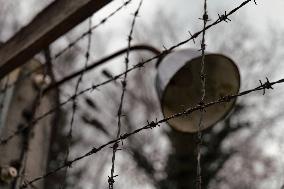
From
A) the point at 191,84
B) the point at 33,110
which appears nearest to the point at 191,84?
the point at 191,84

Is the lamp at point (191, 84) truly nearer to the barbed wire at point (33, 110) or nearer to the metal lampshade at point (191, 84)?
the metal lampshade at point (191, 84)

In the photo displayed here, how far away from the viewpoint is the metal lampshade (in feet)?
10.8

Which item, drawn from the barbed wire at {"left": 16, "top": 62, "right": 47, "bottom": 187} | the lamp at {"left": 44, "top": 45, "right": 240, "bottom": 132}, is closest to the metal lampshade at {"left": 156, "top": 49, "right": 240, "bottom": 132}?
the lamp at {"left": 44, "top": 45, "right": 240, "bottom": 132}

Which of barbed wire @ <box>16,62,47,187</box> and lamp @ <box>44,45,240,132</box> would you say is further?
barbed wire @ <box>16,62,47,187</box>

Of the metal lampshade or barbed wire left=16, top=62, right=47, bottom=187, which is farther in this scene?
barbed wire left=16, top=62, right=47, bottom=187

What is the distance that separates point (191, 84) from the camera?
3592 millimetres

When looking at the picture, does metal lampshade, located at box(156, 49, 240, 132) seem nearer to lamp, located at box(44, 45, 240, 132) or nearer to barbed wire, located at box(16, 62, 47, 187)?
lamp, located at box(44, 45, 240, 132)

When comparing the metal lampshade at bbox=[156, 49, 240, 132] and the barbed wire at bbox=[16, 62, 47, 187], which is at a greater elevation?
the barbed wire at bbox=[16, 62, 47, 187]

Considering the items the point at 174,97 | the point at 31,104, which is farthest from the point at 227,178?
the point at 174,97

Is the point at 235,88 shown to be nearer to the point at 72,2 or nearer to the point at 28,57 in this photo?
the point at 72,2

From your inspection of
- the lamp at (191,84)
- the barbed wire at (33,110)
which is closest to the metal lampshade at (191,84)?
the lamp at (191,84)

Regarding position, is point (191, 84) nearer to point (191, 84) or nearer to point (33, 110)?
point (191, 84)

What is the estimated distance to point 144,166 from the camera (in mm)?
10164

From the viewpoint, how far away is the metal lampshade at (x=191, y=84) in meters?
3.29
